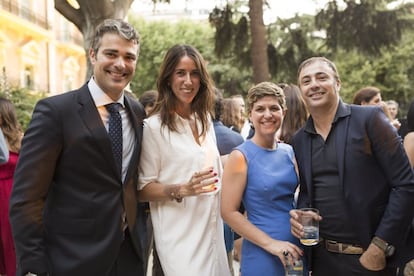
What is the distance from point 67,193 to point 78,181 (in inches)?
3.4

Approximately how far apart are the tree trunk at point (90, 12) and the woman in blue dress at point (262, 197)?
5.03 meters

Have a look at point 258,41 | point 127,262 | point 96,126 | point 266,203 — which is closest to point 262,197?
point 266,203

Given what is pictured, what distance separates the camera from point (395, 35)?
45.5 ft

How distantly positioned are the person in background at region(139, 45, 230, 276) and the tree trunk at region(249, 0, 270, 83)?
9758mm

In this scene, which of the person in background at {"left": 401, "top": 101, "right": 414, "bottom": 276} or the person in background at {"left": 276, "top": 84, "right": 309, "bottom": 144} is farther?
the person in background at {"left": 276, "top": 84, "right": 309, "bottom": 144}

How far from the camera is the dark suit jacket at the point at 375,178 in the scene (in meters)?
2.69

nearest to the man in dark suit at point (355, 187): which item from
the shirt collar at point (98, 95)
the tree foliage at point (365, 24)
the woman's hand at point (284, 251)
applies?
the woman's hand at point (284, 251)

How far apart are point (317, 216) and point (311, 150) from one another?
1.44ft

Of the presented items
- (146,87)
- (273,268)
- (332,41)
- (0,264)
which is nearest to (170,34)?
(146,87)

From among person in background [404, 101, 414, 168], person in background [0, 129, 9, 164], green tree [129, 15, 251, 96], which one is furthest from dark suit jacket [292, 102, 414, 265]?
green tree [129, 15, 251, 96]

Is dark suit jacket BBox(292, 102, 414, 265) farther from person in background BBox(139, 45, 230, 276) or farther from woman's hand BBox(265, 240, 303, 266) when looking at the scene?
person in background BBox(139, 45, 230, 276)

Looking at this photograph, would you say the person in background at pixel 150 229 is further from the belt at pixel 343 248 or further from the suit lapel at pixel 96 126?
the belt at pixel 343 248

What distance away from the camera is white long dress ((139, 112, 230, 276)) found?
9.60ft

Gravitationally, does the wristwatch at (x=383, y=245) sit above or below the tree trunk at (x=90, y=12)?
below
